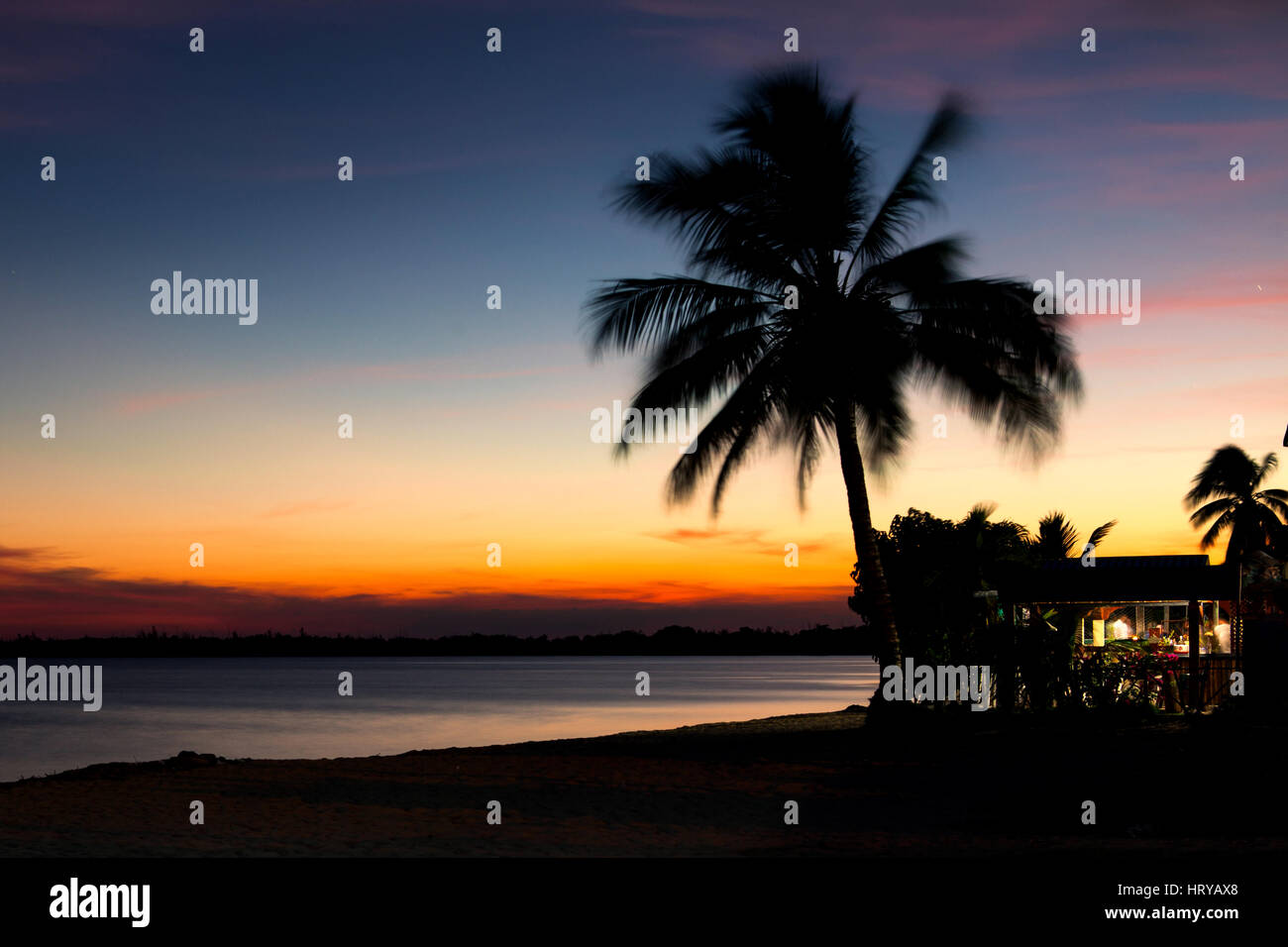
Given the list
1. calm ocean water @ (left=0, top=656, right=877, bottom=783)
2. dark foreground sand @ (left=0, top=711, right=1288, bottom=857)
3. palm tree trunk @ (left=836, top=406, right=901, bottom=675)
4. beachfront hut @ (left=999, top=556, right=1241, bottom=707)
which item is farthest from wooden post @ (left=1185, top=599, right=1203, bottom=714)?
calm ocean water @ (left=0, top=656, right=877, bottom=783)

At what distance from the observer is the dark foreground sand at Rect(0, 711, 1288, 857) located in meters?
10.7

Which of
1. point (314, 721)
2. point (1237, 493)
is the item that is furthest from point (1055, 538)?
point (314, 721)

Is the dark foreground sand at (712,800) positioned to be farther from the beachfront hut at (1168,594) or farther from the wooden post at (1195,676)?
the beachfront hut at (1168,594)

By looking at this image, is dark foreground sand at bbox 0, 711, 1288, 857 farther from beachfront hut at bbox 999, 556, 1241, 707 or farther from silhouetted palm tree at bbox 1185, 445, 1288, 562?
silhouetted palm tree at bbox 1185, 445, 1288, 562

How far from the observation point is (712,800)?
13.8m

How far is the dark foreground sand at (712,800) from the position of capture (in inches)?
421

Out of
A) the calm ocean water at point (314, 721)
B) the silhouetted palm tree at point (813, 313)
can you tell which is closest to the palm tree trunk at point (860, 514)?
the silhouetted palm tree at point (813, 313)

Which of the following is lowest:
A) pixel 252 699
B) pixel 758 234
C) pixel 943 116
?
pixel 252 699

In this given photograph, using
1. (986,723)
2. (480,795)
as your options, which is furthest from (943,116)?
(480,795)

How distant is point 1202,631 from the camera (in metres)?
26.5

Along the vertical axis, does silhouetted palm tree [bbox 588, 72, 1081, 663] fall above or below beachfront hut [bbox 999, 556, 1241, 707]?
above
